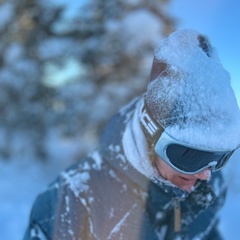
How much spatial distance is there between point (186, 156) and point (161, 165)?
13cm

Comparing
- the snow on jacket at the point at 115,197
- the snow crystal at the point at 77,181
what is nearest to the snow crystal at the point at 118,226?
the snow on jacket at the point at 115,197

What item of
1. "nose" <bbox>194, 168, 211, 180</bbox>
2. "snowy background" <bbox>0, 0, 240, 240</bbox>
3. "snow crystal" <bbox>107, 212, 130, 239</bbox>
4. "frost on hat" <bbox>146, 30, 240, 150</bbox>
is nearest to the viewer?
"frost on hat" <bbox>146, 30, 240, 150</bbox>

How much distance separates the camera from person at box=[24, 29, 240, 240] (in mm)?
1010

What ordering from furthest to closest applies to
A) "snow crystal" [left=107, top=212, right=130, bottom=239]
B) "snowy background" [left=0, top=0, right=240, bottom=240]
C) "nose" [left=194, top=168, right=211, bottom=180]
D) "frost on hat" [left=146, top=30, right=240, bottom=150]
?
"snowy background" [left=0, top=0, right=240, bottom=240] → "snow crystal" [left=107, top=212, right=130, bottom=239] → "nose" [left=194, top=168, right=211, bottom=180] → "frost on hat" [left=146, top=30, right=240, bottom=150]

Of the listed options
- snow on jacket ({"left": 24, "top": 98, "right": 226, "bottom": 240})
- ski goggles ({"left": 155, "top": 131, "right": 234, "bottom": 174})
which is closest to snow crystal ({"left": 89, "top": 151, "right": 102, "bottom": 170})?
snow on jacket ({"left": 24, "top": 98, "right": 226, "bottom": 240})

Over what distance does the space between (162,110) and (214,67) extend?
15 centimetres

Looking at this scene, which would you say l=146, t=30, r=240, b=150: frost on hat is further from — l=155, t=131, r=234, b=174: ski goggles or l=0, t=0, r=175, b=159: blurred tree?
l=0, t=0, r=175, b=159: blurred tree

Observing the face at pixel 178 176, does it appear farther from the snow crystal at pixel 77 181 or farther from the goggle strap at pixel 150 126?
the snow crystal at pixel 77 181

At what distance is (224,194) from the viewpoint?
149 centimetres

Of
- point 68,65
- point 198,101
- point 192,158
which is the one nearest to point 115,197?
point 192,158

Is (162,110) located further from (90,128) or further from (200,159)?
(90,128)

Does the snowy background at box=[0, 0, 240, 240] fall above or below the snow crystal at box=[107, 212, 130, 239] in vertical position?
above

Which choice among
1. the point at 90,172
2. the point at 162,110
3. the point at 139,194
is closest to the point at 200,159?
the point at 162,110

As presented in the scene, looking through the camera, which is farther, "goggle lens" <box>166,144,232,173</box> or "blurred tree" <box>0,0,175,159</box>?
"blurred tree" <box>0,0,175,159</box>
